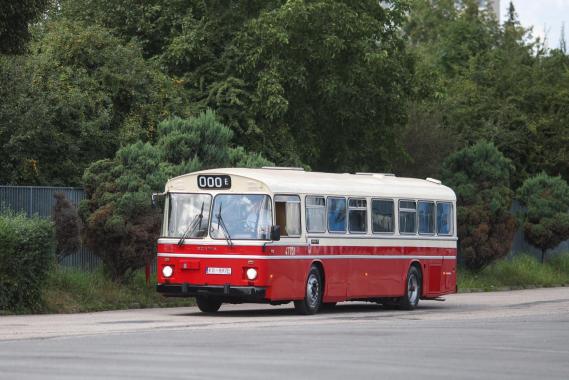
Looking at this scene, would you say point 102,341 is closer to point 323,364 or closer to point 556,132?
point 323,364

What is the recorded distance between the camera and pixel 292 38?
42688 mm

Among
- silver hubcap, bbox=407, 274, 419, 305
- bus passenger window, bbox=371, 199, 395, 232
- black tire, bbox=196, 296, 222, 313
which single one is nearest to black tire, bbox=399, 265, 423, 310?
silver hubcap, bbox=407, 274, 419, 305

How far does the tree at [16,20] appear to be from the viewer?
27984 mm

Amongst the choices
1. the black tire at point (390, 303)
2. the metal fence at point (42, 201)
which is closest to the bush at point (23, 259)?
the metal fence at point (42, 201)

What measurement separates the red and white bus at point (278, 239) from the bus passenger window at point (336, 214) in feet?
0.07

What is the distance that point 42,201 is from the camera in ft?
101

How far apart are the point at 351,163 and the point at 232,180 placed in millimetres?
20507

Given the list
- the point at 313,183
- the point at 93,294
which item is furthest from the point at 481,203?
the point at 93,294

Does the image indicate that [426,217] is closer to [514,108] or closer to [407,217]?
[407,217]

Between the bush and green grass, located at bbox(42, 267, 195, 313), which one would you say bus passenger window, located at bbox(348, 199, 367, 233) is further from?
the bush

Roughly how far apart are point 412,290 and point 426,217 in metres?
1.78

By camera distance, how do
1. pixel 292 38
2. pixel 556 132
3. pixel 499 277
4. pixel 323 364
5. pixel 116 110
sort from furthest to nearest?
pixel 556 132 < pixel 499 277 < pixel 292 38 < pixel 116 110 < pixel 323 364

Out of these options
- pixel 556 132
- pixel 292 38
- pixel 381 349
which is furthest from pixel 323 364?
pixel 556 132

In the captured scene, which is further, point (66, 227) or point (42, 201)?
point (42, 201)
